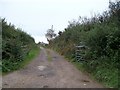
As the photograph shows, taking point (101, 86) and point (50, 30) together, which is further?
point (50, 30)

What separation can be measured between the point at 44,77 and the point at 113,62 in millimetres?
3680

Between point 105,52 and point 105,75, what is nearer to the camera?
point 105,75

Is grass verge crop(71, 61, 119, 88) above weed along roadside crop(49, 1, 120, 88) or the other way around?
the other way around

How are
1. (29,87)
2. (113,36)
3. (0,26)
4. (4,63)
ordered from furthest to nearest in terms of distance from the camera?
(0,26) → (4,63) → (113,36) → (29,87)

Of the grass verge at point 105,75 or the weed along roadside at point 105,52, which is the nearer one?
the grass verge at point 105,75

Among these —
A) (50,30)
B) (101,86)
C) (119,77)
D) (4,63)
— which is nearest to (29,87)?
(101,86)

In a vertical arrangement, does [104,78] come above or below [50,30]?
below

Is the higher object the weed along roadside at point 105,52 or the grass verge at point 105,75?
the weed along roadside at point 105,52

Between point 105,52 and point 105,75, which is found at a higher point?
point 105,52

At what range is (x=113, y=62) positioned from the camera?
15.0m

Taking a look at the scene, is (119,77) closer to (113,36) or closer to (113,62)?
(113,62)

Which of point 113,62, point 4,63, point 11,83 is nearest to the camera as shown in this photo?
point 11,83

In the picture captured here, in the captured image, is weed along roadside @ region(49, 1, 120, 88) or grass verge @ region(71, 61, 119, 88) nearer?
grass verge @ region(71, 61, 119, 88)

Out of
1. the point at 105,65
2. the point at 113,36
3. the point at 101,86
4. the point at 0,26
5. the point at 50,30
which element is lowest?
the point at 101,86
